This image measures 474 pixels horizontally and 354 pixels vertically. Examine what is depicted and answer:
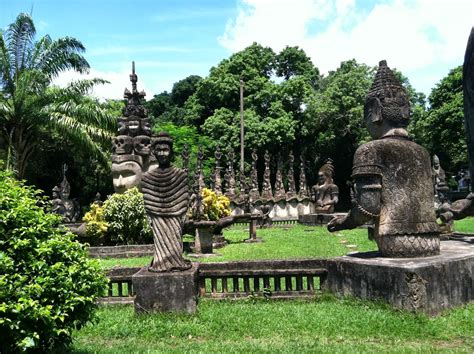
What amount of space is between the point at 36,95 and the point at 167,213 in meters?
16.5

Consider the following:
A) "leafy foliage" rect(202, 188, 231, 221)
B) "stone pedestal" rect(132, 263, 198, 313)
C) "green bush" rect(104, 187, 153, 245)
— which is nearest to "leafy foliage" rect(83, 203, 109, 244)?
"green bush" rect(104, 187, 153, 245)

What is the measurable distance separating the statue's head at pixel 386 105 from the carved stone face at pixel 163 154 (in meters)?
2.94

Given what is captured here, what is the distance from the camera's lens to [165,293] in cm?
585

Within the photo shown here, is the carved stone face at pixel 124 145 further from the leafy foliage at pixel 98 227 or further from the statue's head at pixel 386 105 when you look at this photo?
the statue's head at pixel 386 105

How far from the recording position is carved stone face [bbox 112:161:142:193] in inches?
621

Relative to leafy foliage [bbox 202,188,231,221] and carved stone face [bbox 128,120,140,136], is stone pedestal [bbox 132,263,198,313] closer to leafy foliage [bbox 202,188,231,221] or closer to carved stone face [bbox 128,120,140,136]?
leafy foliage [bbox 202,188,231,221]

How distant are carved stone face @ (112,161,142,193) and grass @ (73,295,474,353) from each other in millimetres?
10005

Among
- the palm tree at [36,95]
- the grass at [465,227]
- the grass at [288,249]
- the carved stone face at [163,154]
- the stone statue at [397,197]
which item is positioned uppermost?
the palm tree at [36,95]

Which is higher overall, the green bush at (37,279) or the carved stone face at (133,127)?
the carved stone face at (133,127)

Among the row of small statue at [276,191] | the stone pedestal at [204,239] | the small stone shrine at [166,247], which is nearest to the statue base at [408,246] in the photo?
the small stone shrine at [166,247]

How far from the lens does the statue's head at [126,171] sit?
51.8 ft

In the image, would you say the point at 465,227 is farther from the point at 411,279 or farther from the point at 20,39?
the point at 20,39

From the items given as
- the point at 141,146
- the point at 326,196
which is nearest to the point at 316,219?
the point at 326,196

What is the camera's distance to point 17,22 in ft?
63.2
